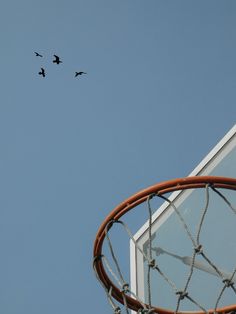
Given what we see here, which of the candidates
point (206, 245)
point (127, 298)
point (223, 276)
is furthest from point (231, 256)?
point (127, 298)

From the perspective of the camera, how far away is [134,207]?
Result: 2553mm

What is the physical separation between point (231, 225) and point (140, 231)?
48cm

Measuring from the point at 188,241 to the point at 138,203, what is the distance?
21.3 inches

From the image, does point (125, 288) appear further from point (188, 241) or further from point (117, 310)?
point (188, 241)

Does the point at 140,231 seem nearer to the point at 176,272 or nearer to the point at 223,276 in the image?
the point at 176,272

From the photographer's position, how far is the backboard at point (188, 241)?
2.79 m

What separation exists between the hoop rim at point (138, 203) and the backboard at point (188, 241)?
0.13 meters

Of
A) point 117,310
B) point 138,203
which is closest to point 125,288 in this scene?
point 117,310

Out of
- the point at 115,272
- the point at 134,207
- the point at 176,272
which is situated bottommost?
the point at 176,272

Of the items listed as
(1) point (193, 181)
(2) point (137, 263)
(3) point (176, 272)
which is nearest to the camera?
(1) point (193, 181)

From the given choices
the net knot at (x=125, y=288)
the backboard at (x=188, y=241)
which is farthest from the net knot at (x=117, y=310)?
the backboard at (x=188, y=241)

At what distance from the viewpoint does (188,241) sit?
2.93 metres

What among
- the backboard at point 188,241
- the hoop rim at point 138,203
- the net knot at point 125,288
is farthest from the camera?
the backboard at point 188,241

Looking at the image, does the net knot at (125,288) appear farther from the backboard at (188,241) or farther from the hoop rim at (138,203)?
the backboard at (188,241)
